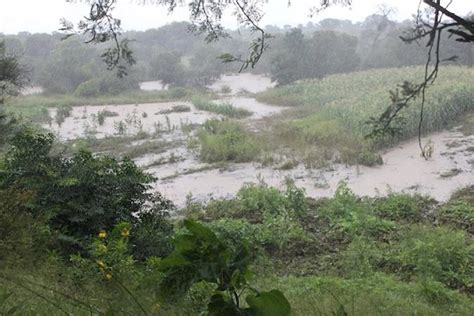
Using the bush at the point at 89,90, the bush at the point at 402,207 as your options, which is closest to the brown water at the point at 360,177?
the bush at the point at 402,207

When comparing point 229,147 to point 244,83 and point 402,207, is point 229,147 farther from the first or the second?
point 244,83

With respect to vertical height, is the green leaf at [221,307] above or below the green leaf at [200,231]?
below

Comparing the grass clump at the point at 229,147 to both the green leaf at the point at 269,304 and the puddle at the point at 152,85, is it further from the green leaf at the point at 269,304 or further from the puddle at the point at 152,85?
the puddle at the point at 152,85

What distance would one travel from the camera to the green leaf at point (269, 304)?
1.14 meters

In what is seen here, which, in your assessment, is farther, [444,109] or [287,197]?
[444,109]

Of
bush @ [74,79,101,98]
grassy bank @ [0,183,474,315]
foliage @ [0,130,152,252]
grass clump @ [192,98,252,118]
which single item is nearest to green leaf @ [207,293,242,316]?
grassy bank @ [0,183,474,315]

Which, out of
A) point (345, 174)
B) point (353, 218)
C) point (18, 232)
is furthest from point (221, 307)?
point (345, 174)

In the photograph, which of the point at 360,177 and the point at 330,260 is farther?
the point at 360,177

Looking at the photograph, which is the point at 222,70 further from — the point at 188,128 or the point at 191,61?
the point at 188,128

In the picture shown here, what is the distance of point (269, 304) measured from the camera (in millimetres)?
1156

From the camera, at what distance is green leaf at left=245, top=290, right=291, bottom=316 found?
1.14 metres

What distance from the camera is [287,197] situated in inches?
406

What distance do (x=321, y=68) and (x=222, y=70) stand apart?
1028 centimetres

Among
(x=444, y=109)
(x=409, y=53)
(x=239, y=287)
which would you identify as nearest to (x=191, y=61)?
(x=409, y=53)
